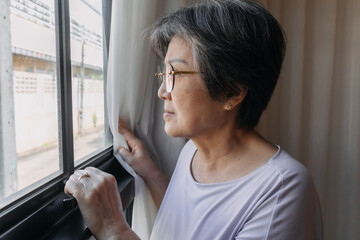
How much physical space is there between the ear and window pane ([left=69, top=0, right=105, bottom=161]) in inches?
20.8

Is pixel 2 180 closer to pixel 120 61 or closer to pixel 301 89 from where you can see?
pixel 120 61

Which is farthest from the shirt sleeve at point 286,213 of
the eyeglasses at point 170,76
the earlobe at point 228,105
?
the eyeglasses at point 170,76

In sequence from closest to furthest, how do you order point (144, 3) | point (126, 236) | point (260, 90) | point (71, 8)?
point (126, 236) → point (260, 90) → point (71, 8) → point (144, 3)

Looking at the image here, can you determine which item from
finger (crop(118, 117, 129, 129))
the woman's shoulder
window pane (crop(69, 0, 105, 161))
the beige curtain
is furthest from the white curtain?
the beige curtain

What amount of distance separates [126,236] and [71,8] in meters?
0.72

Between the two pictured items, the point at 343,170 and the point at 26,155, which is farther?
the point at 343,170

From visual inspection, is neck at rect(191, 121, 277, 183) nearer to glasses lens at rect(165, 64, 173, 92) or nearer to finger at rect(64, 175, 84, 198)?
glasses lens at rect(165, 64, 173, 92)

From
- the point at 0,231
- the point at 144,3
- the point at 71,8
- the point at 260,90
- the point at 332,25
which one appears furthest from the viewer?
the point at 332,25

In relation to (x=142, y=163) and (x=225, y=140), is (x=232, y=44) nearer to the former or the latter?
(x=225, y=140)

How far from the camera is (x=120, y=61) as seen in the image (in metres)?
1.04

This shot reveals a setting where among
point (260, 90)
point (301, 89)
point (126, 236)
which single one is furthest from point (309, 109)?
point (126, 236)

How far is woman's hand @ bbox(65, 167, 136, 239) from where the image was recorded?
2.46 ft

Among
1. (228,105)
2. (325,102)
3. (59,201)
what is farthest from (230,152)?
(325,102)

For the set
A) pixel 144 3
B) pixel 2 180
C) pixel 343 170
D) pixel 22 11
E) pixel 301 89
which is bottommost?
pixel 343 170
